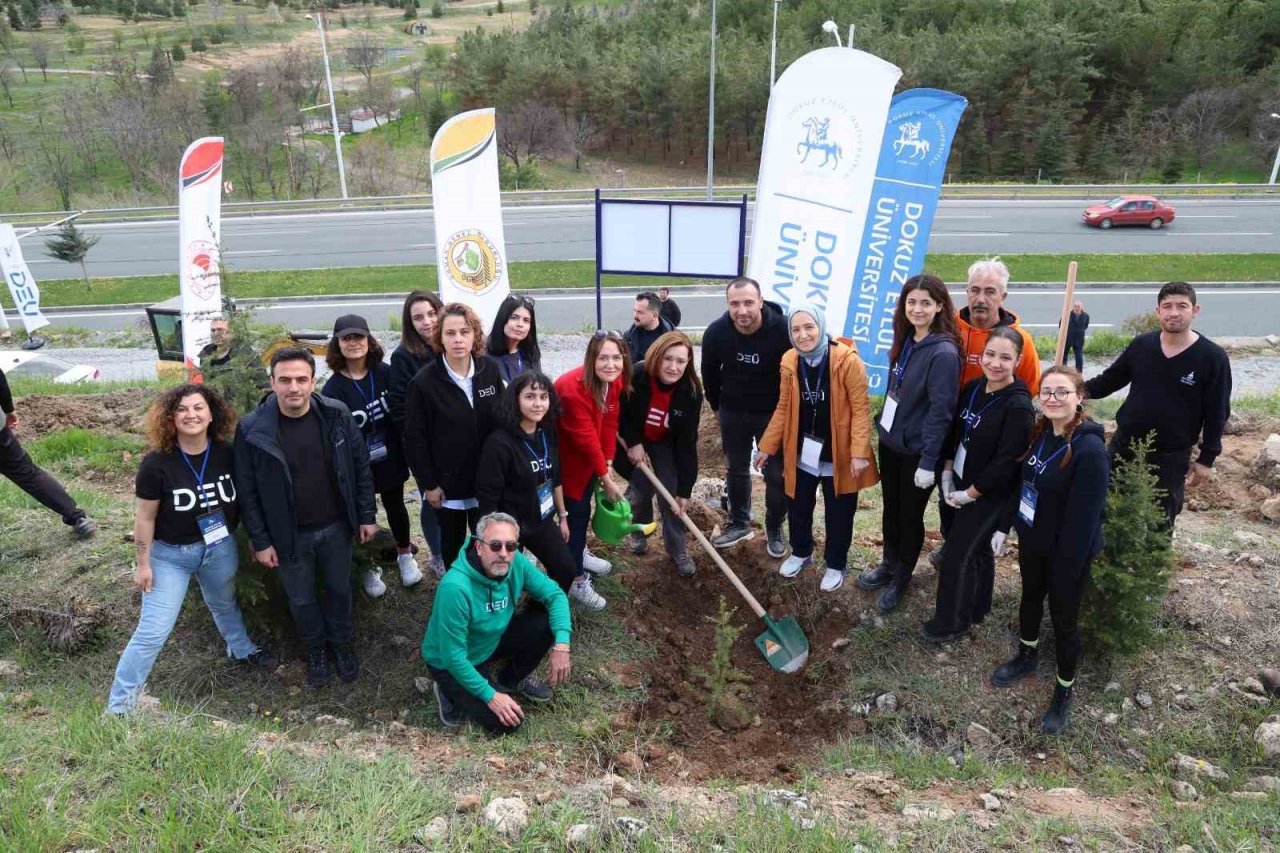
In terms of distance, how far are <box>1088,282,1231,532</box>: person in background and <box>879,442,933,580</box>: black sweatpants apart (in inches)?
42.2

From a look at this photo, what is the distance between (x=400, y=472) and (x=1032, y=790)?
3817 millimetres

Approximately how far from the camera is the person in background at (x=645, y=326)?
18.5ft

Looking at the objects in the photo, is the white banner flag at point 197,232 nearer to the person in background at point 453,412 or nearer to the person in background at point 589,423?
the person in background at point 453,412

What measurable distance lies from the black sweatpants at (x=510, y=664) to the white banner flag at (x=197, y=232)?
24.8 feet

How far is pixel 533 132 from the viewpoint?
42188 millimetres

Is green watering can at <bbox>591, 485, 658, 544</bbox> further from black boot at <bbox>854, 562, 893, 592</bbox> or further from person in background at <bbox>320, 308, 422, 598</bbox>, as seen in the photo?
black boot at <bbox>854, 562, 893, 592</bbox>

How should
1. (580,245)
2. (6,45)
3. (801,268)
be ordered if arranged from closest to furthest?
(801,268) → (580,245) → (6,45)

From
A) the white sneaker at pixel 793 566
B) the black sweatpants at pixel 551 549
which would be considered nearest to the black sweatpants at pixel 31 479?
the black sweatpants at pixel 551 549

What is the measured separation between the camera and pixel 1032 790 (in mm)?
3791

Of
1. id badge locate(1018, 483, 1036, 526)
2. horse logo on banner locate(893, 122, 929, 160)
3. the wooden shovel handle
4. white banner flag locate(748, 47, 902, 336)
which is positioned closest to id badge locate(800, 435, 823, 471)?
the wooden shovel handle

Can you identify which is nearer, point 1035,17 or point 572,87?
point 1035,17

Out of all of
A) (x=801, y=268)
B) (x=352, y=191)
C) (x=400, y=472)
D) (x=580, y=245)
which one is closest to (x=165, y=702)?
(x=400, y=472)

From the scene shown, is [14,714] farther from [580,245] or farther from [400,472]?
[580,245]

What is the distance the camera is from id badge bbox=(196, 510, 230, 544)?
Result: 166 inches
